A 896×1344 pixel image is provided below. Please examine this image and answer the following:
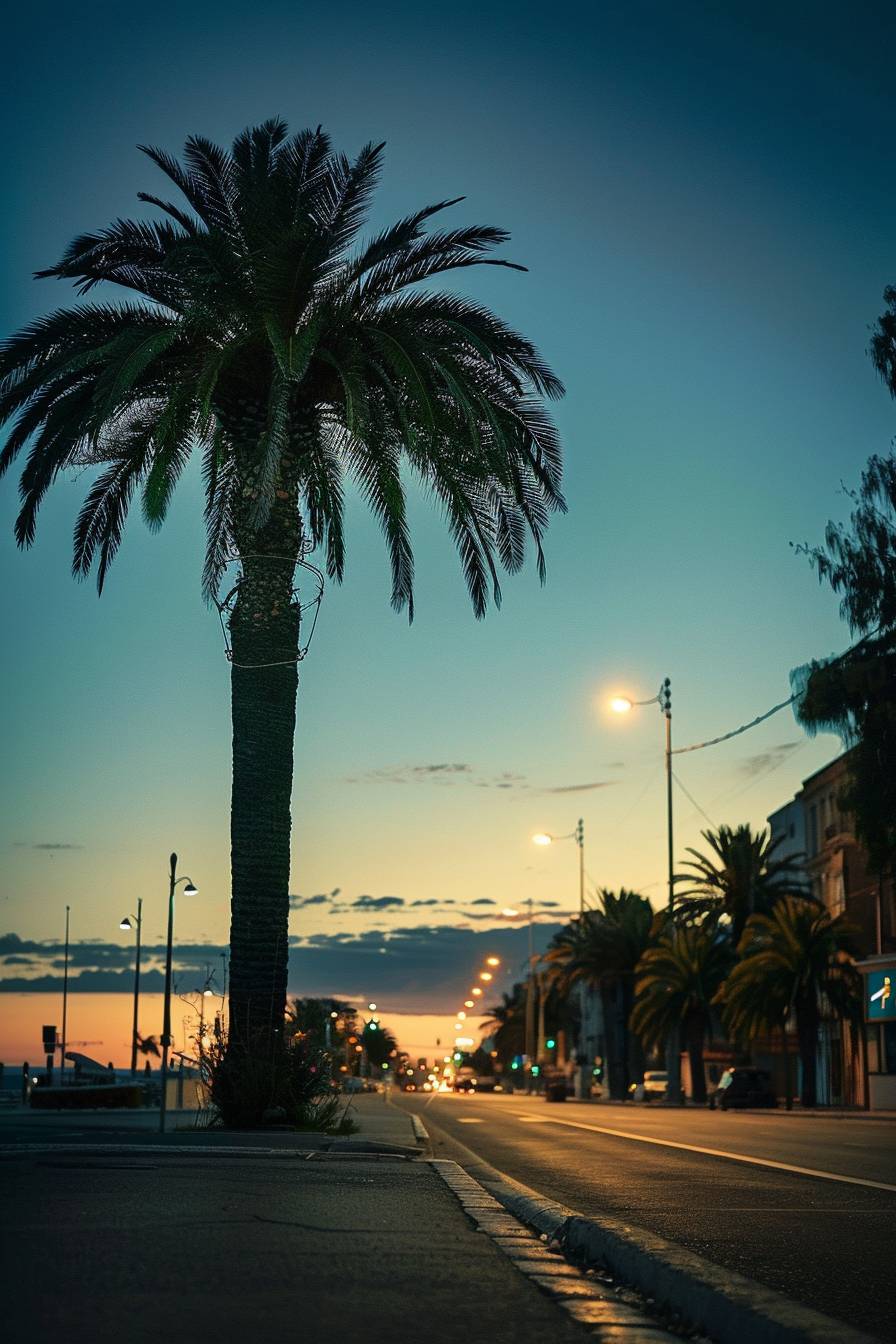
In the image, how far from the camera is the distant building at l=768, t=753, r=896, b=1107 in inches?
2105

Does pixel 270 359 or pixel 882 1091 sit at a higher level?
pixel 270 359

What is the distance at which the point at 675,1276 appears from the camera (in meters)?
5.84

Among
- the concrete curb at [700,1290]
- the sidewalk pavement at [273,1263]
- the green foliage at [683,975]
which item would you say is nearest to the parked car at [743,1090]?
the green foliage at [683,975]

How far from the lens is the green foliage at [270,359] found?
19.0 m

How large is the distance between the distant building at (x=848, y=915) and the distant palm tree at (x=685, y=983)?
191 inches

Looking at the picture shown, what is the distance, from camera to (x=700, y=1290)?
5.44m

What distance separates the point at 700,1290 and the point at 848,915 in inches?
2191

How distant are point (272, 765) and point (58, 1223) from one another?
38.5ft

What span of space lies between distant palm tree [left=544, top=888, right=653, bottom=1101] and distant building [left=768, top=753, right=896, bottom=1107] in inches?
342

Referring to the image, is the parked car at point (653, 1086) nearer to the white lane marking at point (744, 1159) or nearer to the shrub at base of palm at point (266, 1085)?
the white lane marking at point (744, 1159)

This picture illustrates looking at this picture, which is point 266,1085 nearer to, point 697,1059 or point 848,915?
point 848,915

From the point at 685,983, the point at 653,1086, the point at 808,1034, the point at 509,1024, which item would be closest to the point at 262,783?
the point at 808,1034

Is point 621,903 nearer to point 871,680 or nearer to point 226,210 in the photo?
point 871,680

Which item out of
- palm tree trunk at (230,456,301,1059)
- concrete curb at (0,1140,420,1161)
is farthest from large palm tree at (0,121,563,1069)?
concrete curb at (0,1140,420,1161)
